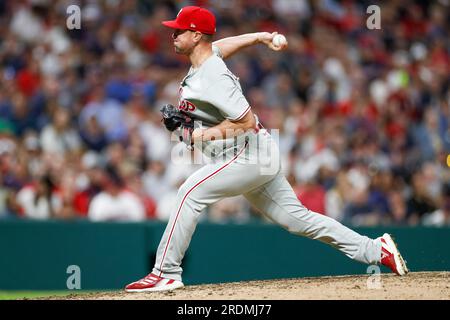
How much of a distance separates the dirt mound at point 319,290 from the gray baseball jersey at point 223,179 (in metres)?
0.31

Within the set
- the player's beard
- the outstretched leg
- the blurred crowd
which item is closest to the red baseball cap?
the player's beard

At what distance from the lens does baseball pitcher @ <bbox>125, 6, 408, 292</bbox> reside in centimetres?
667

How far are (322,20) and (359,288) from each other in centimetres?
909

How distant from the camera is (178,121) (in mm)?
6812

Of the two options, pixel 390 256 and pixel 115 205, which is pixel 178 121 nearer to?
pixel 390 256

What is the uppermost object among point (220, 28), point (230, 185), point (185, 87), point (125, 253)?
point (220, 28)

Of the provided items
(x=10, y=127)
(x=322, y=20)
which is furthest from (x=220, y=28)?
(x=10, y=127)

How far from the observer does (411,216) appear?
11344mm

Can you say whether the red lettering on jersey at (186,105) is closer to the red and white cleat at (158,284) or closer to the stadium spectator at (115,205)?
the red and white cleat at (158,284)

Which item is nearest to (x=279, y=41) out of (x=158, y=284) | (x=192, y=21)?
(x=192, y=21)

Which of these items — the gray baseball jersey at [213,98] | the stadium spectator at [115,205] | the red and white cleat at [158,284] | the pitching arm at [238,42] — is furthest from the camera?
the stadium spectator at [115,205]

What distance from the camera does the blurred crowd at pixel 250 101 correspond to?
37.2 ft

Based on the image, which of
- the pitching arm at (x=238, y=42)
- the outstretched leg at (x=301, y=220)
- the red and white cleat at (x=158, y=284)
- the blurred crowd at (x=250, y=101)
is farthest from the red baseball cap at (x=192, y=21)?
the blurred crowd at (x=250, y=101)
